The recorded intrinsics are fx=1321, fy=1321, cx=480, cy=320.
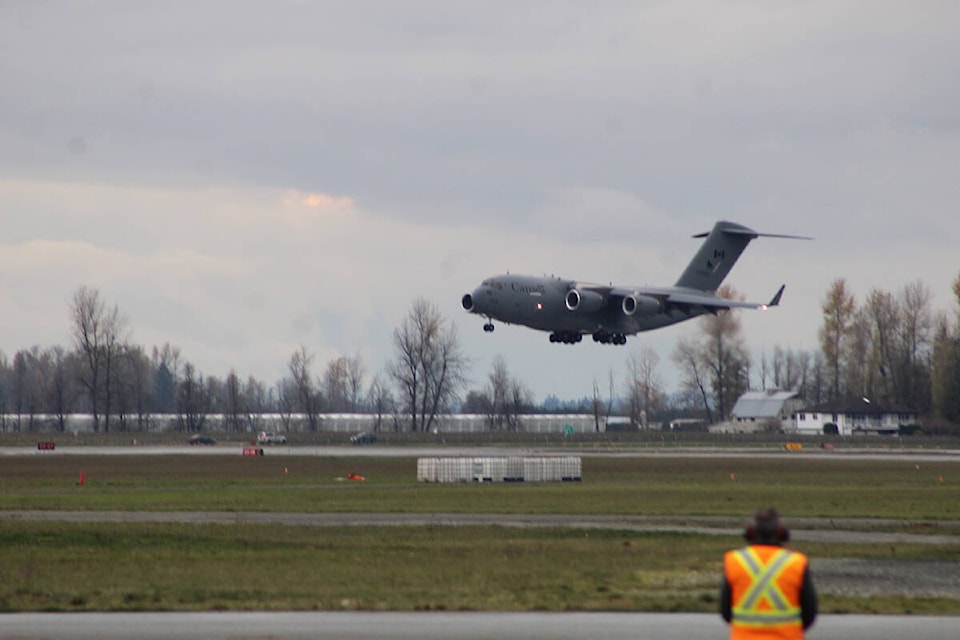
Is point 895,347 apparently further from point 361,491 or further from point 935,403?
point 361,491

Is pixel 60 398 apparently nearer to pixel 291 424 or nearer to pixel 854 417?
pixel 291 424

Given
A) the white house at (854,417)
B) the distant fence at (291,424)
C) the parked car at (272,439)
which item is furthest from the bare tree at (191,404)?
the white house at (854,417)

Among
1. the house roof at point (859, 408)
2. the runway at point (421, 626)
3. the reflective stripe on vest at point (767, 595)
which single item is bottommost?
the runway at point (421, 626)

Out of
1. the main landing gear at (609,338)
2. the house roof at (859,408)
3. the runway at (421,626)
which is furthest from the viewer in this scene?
the house roof at (859,408)

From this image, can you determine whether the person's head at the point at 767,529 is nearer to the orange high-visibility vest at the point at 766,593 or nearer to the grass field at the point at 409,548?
the orange high-visibility vest at the point at 766,593

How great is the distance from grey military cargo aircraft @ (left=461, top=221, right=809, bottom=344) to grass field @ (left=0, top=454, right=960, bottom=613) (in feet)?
47.9

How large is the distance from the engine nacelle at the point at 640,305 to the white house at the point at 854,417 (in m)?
56.0

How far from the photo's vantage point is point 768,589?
8.56 meters

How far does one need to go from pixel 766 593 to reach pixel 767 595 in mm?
15

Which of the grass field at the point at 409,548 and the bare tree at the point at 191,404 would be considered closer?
the grass field at the point at 409,548

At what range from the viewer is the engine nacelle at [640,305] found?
219 feet

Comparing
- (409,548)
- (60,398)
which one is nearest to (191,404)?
(60,398)

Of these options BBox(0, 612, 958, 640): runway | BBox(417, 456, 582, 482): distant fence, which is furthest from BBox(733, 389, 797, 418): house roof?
BBox(0, 612, 958, 640): runway

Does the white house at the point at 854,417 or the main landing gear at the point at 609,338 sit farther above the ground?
the main landing gear at the point at 609,338
